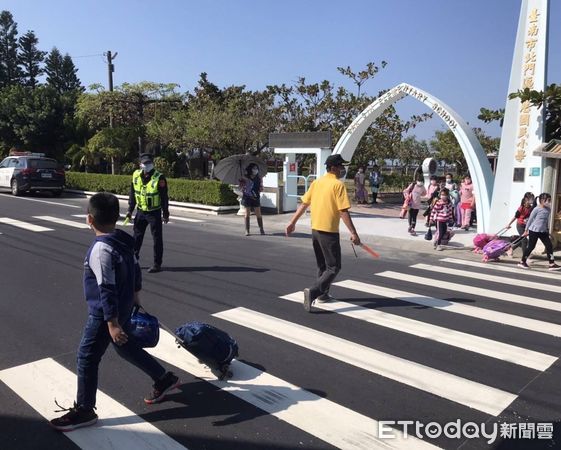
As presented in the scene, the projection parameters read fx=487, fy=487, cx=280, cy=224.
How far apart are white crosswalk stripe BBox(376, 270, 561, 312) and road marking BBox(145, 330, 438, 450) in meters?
3.97

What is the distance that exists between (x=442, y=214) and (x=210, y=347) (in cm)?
776

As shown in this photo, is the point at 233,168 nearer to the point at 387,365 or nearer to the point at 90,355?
the point at 387,365

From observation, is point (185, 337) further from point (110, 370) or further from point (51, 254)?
point (51, 254)

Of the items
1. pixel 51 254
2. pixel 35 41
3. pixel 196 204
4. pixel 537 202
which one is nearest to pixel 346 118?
pixel 196 204

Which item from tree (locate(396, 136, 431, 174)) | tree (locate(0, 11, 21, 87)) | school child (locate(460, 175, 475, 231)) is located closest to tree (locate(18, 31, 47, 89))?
tree (locate(0, 11, 21, 87))

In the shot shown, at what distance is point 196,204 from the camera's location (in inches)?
693

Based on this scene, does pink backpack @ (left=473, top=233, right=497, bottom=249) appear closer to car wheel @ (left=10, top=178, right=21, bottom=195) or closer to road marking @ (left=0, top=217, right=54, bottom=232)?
road marking @ (left=0, top=217, right=54, bottom=232)

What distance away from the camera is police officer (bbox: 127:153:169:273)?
24.4 ft

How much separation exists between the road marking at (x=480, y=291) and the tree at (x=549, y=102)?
4762 mm

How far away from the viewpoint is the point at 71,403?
138 inches

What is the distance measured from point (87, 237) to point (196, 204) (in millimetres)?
6838

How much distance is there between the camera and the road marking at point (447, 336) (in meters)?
4.47

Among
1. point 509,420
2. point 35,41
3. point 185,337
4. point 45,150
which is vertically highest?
point 35,41

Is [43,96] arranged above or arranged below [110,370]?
above
